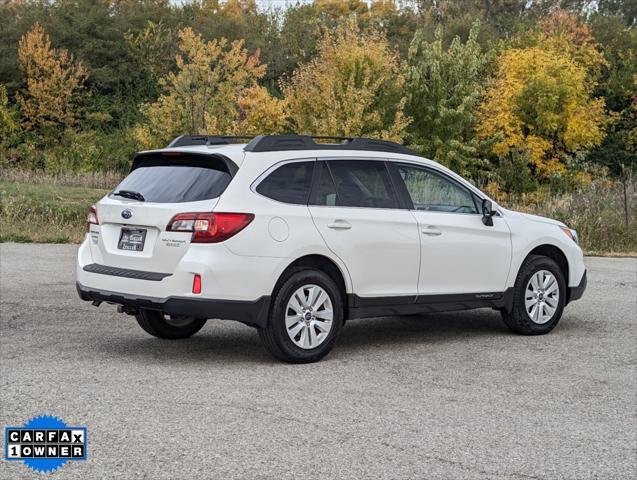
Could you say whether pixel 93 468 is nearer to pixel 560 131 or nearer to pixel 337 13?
pixel 560 131

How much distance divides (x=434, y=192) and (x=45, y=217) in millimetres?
18096

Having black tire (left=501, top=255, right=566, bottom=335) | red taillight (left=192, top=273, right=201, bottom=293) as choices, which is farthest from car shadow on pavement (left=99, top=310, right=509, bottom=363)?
red taillight (left=192, top=273, right=201, bottom=293)

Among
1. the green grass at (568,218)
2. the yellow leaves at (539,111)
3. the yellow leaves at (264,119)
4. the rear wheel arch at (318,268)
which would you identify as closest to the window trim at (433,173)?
the rear wheel arch at (318,268)

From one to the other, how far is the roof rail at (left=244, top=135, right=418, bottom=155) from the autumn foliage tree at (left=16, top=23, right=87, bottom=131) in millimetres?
60544

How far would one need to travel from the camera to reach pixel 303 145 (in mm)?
8695

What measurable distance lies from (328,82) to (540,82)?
1601 centimetres

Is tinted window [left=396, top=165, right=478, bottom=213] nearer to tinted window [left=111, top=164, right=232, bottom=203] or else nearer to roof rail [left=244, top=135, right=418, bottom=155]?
roof rail [left=244, top=135, right=418, bottom=155]

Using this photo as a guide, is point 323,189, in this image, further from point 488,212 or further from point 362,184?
point 488,212

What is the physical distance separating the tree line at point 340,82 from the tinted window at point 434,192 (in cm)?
2839

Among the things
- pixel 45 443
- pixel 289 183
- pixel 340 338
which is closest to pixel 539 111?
pixel 340 338

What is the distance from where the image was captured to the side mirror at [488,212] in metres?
9.66

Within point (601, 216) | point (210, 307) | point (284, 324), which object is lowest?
point (284, 324)

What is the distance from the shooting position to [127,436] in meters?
5.90

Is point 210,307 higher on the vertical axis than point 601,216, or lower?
lower
